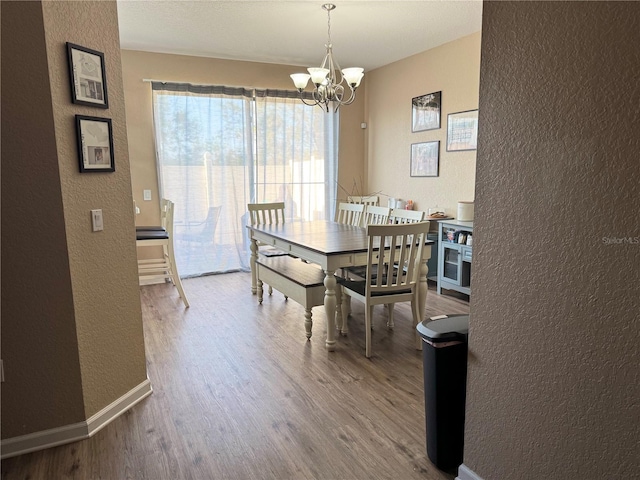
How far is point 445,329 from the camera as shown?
1.89 meters

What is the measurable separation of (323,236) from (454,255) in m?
1.48

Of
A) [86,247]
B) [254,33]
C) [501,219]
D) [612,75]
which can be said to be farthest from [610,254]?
[254,33]

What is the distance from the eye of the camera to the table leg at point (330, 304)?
10.2ft

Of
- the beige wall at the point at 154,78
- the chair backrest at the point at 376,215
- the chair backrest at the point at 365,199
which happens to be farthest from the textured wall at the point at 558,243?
the beige wall at the point at 154,78

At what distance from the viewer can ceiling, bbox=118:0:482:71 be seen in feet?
12.0

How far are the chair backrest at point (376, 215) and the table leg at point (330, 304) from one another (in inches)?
43.9

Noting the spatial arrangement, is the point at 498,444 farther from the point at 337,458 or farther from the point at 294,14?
the point at 294,14

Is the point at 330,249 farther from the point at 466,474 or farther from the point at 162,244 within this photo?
the point at 162,244

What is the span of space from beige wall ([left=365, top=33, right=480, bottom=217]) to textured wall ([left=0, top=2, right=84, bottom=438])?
3857 millimetres

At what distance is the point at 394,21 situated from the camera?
4047mm

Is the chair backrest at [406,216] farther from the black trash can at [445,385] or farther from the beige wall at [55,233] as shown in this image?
the beige wall at [55,233]

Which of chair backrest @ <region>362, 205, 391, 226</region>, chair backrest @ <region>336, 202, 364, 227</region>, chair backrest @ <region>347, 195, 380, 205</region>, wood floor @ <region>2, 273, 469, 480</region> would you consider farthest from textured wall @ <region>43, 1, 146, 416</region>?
chair backrest @ <region>347, 195, 380, 205</region>

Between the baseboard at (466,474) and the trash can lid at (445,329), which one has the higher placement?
the trash can lid at (445,329)

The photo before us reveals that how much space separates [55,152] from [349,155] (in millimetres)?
4664
